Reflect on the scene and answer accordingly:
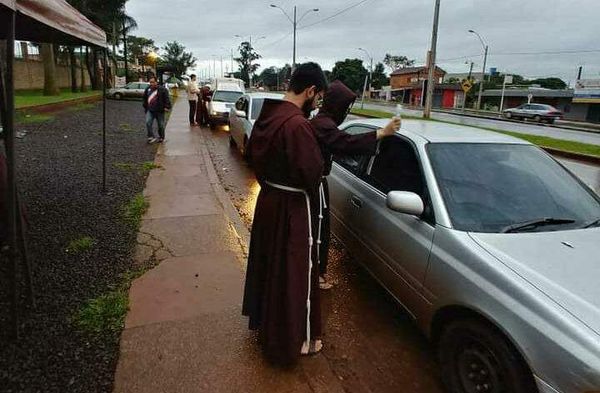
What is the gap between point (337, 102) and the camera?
119 inches

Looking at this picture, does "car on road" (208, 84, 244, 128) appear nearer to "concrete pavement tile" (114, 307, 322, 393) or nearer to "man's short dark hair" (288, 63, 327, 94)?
"concrete pavement tile" (114, 307, 322, 393)

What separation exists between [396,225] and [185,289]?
6.22 ft

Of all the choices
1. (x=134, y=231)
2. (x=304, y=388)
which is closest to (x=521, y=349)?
(x=304, y=388)

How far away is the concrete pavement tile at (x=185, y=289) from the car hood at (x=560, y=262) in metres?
2.11

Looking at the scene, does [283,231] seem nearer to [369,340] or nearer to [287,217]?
[287,217]

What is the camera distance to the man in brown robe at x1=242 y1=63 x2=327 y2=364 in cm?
237

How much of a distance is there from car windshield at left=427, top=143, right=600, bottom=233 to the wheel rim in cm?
71

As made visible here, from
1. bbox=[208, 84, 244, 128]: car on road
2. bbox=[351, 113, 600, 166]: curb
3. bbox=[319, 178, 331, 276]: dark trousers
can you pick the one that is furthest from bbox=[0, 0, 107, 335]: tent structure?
bbox=[351, 113, 600, 166]: curb

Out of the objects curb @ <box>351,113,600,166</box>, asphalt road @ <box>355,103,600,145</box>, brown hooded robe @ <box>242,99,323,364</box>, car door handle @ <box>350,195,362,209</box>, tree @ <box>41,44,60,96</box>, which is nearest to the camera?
brown hooded robe @ <box>242,99,323,364</box>

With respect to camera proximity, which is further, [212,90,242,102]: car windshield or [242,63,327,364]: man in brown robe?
[212,90,242,102]: car windshield

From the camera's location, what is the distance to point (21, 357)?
265 centimetres

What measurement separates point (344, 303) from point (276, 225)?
1432 millimetres

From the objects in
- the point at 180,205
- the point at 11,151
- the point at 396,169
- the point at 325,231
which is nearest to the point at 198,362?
the point at 325,231

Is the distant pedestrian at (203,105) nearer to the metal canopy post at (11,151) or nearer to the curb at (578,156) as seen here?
the curb at (578,156)
